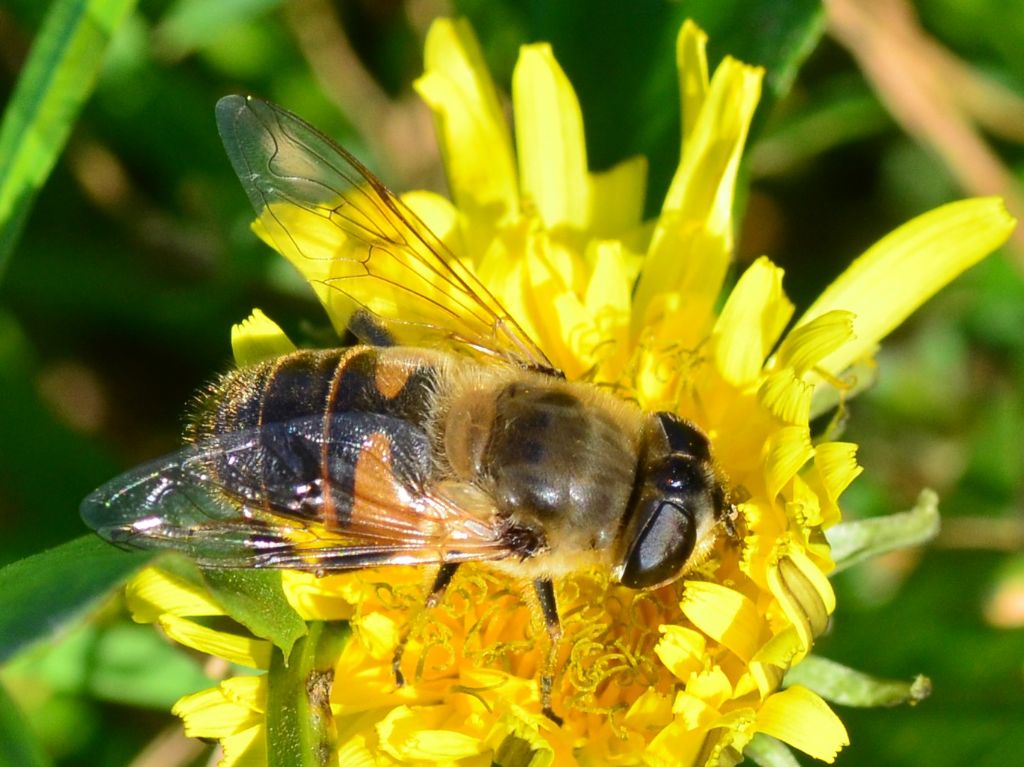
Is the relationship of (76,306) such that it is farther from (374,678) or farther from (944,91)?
(944,91)

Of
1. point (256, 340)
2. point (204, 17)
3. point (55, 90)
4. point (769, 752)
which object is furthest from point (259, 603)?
point (204, 17)

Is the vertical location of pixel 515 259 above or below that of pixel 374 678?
above

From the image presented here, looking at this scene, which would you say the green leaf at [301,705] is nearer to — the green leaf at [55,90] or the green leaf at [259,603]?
the green leaf at [259,603]

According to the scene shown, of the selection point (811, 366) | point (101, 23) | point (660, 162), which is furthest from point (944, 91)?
point (101, 23)

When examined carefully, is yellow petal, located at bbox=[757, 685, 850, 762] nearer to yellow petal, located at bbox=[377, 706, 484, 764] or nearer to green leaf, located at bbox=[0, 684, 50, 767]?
yellow petal, located at bbox=[377, 706, 484, 764]

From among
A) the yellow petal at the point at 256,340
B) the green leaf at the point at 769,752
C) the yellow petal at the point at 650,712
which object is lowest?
the green leaf at the point at 769,752

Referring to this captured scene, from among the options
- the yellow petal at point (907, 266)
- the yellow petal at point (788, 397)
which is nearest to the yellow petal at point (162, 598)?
the yellow petal at point (788, 397)
